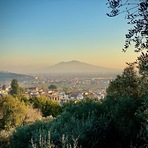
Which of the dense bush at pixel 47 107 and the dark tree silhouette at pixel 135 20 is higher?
the dark tree silhouette at pixel 135 20

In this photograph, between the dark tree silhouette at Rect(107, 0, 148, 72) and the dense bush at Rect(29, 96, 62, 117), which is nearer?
the dark tree silhouette at Rect(107, 0, 148, 72)

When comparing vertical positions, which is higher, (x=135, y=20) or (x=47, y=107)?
(x=135, y=20)

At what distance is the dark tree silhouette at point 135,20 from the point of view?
393 cm

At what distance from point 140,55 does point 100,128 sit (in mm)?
3985

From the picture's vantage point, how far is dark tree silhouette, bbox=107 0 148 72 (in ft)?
12.9

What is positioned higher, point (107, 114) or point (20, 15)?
point (20, 15)

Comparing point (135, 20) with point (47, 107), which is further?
point (47, 107)

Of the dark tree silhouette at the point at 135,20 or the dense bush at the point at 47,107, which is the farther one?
the dense bush at the point at 47,107

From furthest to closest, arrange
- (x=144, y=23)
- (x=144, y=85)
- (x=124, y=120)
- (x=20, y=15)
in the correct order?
1. (x=20, y=15)
2. (x=124, y=120)
3. (x=144, y=85)
4. (x=144, y=23)

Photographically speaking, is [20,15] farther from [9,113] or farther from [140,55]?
[140,55]

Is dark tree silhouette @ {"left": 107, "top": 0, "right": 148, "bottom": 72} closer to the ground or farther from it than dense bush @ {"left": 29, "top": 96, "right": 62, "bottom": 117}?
farther from it

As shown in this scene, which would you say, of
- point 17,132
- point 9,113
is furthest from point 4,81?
point 17,132

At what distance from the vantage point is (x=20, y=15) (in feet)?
111

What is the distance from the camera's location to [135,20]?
4039mm
